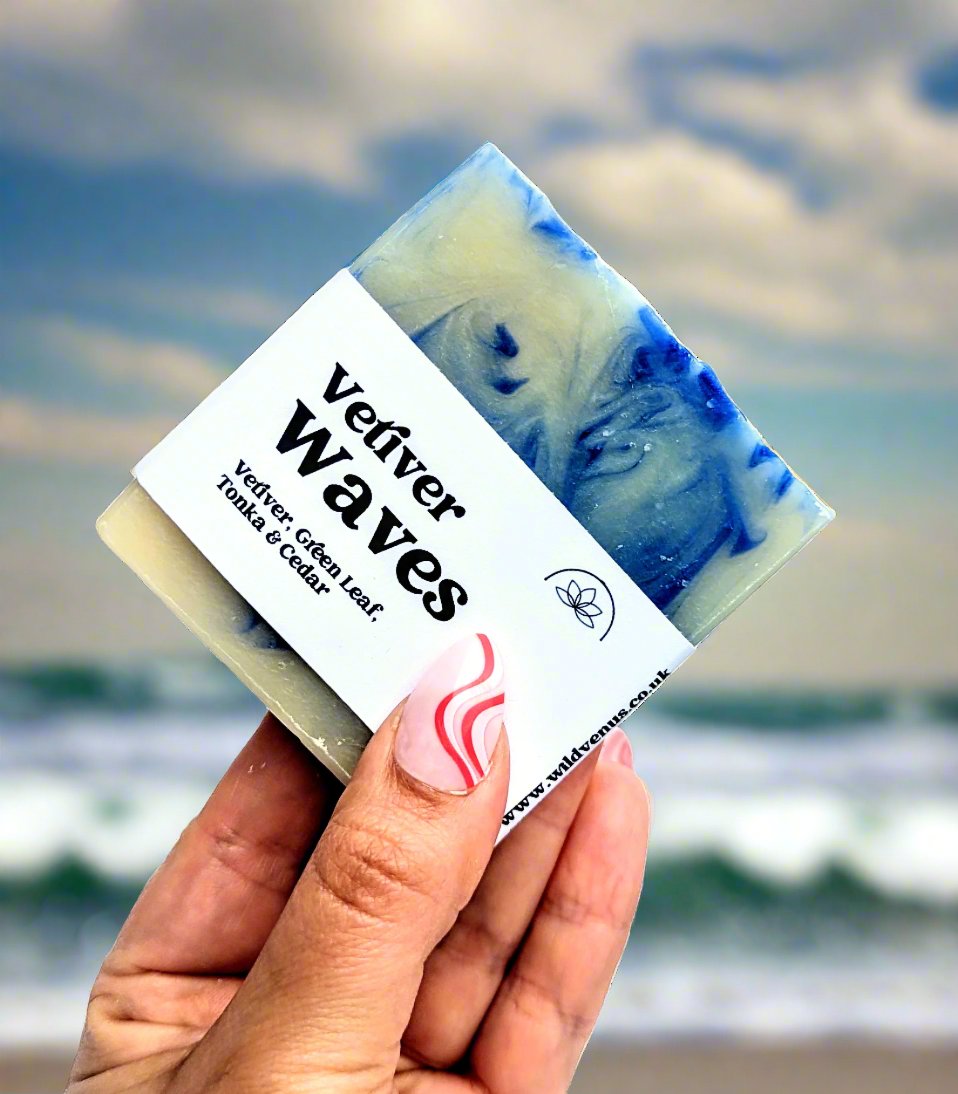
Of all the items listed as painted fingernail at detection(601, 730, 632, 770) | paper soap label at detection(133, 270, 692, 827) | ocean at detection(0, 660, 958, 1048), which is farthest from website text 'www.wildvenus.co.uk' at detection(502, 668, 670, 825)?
ocean at detection(0, 660, 958, 1048)

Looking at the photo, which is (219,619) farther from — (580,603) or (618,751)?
(618,751)

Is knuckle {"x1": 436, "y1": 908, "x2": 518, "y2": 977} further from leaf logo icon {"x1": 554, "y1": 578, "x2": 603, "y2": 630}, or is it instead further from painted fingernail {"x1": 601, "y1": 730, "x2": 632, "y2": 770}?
leaf logo icon {"x1": 554, "y1": 578, "x2": 603, "y2": 630}

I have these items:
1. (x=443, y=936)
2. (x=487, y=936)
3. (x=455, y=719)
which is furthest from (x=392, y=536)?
(x=487, y=936)

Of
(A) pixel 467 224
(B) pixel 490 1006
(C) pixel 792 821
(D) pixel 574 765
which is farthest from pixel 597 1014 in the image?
(C) pixel 792 821

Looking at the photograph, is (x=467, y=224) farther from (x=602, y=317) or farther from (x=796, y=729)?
(x=796, y=729)

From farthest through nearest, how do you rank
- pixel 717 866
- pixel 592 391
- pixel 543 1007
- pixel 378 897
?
pixel 717 866, pixel 543 1007, pixel 592 391, pixel 378 897

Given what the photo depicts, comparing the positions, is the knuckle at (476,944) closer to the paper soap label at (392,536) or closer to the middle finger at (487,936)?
the middle finger at (487,936)

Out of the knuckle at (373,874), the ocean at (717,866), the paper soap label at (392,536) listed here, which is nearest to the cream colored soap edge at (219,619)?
the paper soap label at (392,536)
